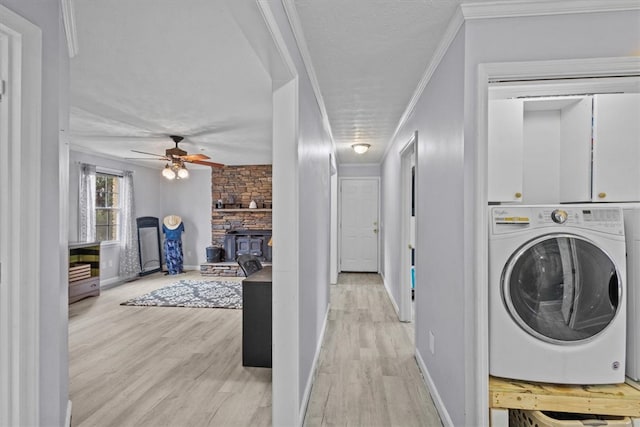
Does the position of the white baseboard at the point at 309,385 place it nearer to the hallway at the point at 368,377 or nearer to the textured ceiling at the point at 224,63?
the hallway at the point at 368,377

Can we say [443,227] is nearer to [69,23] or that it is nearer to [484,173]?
[484,173]

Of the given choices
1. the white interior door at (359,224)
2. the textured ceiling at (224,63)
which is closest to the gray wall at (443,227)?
the textured ceiling at (224,63)

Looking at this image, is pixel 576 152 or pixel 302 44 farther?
pixel 302 44

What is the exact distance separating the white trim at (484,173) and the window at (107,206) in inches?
266

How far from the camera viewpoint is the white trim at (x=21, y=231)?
1048 mm

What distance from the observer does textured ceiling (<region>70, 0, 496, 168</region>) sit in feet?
5.94

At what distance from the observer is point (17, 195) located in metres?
1.06

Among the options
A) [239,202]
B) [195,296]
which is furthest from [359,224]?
[195,296]

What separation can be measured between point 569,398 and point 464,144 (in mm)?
1360

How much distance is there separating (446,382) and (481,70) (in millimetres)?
1809

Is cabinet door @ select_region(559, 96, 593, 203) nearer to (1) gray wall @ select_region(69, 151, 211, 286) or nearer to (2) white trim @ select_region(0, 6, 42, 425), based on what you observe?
(2) white trim @ select_region(0, 6, 42, 425)

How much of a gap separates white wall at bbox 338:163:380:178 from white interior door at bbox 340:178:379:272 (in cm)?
11

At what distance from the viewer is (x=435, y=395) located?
90.1 inches

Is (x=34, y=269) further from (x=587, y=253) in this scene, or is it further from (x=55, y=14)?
(x=587, y=253)
